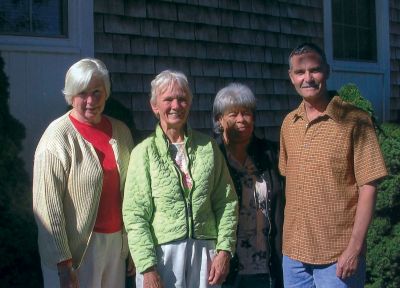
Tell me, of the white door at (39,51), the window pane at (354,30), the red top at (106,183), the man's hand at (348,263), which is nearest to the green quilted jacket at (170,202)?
the red top at (106,183)

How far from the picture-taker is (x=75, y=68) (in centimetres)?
367

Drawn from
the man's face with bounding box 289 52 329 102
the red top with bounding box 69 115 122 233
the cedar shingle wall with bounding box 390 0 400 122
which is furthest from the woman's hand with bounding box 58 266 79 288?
the cedar shingle wall with bounding box 390 0 400 122

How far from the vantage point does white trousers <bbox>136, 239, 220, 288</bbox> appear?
358 cm

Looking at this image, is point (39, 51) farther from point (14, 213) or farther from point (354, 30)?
point (354, 30)

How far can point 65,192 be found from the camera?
3.58 metres

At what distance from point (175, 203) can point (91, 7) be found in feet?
8.71

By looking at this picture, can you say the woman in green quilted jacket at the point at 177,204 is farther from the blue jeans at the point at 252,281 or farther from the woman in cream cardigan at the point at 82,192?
the blue jeans at the point at 252,281

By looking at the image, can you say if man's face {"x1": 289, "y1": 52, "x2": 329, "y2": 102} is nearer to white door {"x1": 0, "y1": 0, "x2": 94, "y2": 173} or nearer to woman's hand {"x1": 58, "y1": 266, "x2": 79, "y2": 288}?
woman's hand {"x1": 58, "y1": 266, "x2": 79, "y2": 288}

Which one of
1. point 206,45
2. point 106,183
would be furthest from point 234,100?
point 206,45

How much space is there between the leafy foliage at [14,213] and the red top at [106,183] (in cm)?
102

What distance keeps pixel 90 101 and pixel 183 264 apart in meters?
0.86

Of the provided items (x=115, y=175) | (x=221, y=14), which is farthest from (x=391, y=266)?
(x=115, y=175)

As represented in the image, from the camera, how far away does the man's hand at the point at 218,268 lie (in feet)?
12.0

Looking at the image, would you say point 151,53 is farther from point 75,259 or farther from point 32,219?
point 75,259
